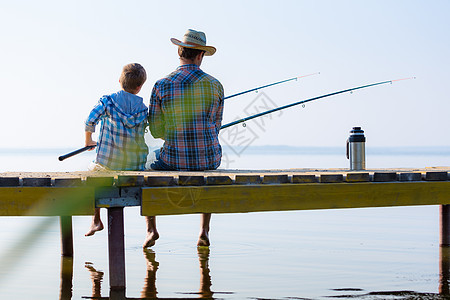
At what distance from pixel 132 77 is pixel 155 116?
0.99ft

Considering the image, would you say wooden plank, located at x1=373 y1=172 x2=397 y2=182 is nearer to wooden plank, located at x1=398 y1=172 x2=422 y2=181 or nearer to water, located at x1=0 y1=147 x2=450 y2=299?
wooden plank, located at x1=398 y1=172 x2=422 y2=181

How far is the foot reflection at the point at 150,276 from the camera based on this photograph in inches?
159

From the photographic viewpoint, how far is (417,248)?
5.74 m

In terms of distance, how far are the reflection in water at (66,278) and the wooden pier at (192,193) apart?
58 cm

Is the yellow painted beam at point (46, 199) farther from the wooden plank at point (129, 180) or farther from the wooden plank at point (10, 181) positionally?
the wooden plank at point (129, 180)

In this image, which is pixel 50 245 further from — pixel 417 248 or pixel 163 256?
pixel 417 248

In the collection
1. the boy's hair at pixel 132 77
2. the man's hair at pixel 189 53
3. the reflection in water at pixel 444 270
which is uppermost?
the man's hair at pixel 189 53

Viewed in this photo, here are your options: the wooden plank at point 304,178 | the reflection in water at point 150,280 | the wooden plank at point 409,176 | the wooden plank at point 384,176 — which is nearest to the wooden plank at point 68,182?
the reflection in water at point 150,280

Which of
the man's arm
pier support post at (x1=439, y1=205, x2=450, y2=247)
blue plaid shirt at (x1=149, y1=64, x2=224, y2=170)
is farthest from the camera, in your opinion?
pier support post at (x1=439, y1=205, x2=450, y2=247)

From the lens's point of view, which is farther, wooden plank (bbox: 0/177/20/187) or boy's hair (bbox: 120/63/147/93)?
boy's hair (bbox: 120/63/147/93)

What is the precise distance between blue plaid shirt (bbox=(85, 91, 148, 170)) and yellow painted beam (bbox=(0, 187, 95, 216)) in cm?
83

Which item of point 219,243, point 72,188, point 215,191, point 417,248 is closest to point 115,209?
point 72,188

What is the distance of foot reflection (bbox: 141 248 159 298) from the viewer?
13.3 ft

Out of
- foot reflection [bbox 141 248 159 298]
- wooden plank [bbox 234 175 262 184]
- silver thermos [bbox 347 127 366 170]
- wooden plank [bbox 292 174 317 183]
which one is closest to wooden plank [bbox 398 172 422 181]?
wooden plank [bbox 292 174 317 183]
